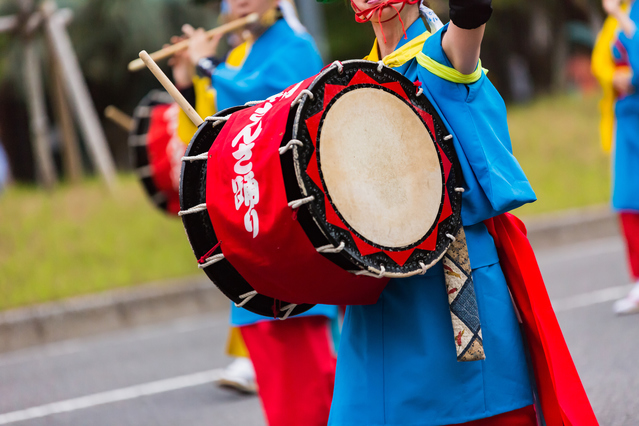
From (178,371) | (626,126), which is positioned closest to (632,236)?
(626,126)

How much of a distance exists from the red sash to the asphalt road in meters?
1.51

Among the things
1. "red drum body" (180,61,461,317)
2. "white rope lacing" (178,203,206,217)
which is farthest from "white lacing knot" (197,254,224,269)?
"white rope lacing" (178,203,206,217)

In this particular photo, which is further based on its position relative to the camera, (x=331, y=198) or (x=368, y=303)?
(x=368, y=303)

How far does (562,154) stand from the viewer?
1191 cm

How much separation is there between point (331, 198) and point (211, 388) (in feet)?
10.6

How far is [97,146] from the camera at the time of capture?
9.41 m

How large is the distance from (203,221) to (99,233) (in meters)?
6.53

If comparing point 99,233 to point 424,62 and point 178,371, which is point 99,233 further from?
point 424,62

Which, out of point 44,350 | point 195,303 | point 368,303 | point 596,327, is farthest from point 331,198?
point 195,303

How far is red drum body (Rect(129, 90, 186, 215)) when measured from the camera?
4.30 meters

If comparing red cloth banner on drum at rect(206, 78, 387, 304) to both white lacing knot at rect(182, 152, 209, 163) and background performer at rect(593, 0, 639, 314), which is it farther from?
background performer at rect(593, 0, 639, 314)

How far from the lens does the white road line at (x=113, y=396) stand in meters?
4.61

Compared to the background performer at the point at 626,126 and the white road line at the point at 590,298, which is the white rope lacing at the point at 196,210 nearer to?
the background performer at the point at 626,126

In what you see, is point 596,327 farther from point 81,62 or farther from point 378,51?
point 81,62
